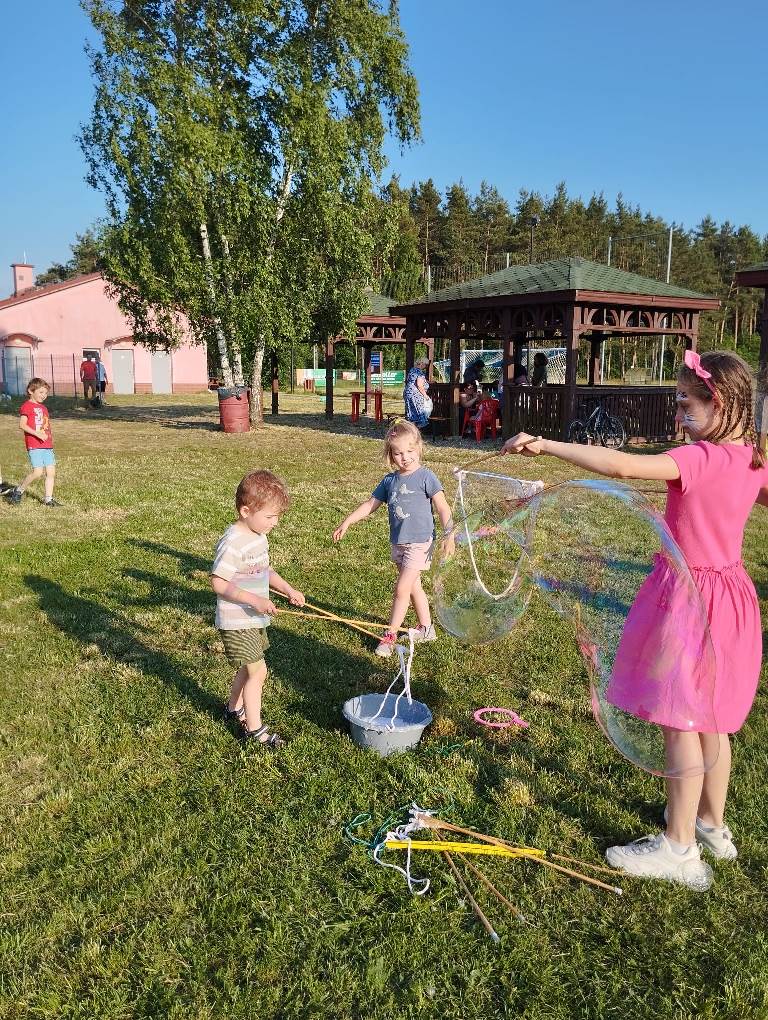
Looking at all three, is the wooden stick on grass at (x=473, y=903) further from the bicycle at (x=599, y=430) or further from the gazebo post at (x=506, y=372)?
the gazebo post at (x=506, y=372)

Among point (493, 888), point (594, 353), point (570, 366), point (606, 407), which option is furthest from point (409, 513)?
point (594, 353)

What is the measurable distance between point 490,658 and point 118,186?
1842 centimetres

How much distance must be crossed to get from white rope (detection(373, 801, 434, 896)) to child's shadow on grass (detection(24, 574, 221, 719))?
144 centimetres

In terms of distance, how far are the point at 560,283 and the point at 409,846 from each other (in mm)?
15317

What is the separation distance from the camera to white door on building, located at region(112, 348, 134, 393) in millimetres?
39219

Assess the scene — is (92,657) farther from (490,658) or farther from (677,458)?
(677,458)

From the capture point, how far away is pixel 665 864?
2896 millimetres

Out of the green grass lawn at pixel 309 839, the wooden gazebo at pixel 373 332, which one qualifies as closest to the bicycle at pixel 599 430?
the wooden gazebo at pixel 373 332

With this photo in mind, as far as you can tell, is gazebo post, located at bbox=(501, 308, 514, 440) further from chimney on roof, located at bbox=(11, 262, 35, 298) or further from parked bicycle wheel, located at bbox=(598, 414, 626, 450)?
chimney on roof, located at bbox=(11, 262, 35, 298)

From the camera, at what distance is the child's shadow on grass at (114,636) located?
452 centimetres

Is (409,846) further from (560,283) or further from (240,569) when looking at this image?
(560,283)

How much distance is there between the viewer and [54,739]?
397 cm

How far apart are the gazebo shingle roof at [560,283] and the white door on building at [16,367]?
25071mm

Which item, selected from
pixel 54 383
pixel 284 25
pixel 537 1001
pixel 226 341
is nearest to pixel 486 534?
pixel 537 1001
